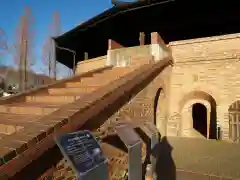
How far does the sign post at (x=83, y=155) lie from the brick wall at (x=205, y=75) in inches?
238

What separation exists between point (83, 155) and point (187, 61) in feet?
21.7

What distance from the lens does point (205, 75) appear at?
7.62 metres

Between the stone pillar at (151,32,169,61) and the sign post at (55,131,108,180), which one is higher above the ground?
the stone pillar at (151,32,169,61)

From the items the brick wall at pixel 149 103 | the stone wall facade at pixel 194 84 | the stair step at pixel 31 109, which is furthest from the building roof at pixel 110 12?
the stair step at pixel 31 109

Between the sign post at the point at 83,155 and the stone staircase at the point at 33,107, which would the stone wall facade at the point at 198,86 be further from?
the sign post at the point at 83,155

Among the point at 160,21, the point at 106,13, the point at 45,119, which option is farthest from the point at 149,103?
the point at 106,13

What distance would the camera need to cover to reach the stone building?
712 cm

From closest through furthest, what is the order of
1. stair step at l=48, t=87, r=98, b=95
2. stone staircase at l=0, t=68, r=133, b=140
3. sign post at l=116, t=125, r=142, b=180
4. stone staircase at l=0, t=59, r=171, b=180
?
stone staircase at l=0, t=59, r=171, b=180
sign post at l=116, t=125, r=142, b=180
stone staircase at l=0, t=68, r=133, b=140
stair step at l=48, t=87, r=98, b=95

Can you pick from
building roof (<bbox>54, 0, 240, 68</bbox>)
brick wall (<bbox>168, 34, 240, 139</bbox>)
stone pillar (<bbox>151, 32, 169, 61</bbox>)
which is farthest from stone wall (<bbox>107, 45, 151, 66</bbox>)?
building roof (<bbox>54, 0, 240, 68</bbox>)

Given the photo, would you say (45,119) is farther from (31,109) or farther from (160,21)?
(160,21)

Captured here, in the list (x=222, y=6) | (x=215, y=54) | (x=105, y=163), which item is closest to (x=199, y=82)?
(x=215, y=54)

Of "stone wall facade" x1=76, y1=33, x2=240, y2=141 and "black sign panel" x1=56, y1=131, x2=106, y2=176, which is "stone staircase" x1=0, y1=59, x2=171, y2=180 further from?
"stone wall facade" x1=76, y1=33, x2=240, y2=141

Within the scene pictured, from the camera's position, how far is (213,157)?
6570 mm

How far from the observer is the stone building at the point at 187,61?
281 inches
